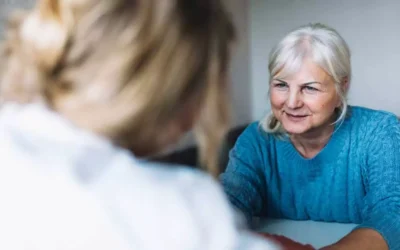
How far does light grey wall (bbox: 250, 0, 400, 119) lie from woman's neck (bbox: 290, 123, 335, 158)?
1.26 m

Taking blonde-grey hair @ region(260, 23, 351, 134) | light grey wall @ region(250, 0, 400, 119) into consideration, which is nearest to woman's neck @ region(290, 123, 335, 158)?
blonde-grey hair @ region(260, 23, 351, 134)

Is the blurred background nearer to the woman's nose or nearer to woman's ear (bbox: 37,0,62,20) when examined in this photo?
the woman's nose

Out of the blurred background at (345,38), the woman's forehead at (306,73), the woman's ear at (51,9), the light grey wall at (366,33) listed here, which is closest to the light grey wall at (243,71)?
the blurred background at (345,38)

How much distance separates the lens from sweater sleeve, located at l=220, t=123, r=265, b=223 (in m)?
1.22

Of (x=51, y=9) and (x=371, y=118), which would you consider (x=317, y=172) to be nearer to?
(x=371, y=118)

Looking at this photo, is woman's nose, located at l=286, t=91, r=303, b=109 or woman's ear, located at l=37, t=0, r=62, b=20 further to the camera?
woman's nose, located at l=286, t=91, r=303, b=109

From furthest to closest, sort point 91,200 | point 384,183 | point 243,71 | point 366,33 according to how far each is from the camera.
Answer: point 243,71, point 366,33, point 384,183, point 91,200

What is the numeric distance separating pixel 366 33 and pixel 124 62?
7.14ft

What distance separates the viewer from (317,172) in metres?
1.31

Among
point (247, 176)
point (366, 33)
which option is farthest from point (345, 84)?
point (366, 33)

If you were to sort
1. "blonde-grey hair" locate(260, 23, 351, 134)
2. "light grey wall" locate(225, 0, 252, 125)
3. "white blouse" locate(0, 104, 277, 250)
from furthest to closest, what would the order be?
"light grey wall" locate(225, 0, 252, 125) < "blonde-grey hair" locate(260, 23, 351, 134) < "white blouse" locate(0, 104, 277, 250)

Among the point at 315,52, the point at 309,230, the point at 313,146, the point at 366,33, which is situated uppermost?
the point at 366,33

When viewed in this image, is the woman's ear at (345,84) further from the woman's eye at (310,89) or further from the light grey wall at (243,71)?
the light grey wall at (243,71)

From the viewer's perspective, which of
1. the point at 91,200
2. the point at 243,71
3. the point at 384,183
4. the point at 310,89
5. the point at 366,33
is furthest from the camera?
the point at 243,71
